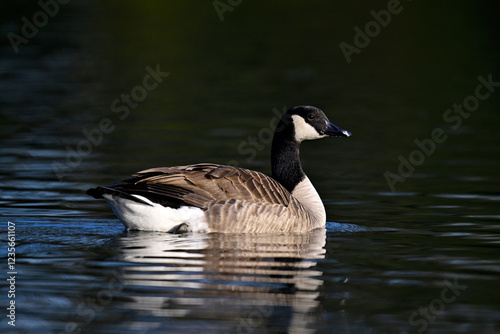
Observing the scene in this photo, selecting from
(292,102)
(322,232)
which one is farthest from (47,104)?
(322,232)

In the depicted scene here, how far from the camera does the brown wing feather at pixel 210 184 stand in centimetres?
1174

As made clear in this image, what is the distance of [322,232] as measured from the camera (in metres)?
12.6

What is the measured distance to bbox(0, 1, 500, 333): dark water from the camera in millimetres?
8453

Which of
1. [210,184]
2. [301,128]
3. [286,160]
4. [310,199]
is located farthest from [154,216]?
[301,128]

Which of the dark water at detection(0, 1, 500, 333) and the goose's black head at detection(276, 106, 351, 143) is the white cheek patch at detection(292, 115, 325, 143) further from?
the dark water at detection(0, 1, 500, 333)

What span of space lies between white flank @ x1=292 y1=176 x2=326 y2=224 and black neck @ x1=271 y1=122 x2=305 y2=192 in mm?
142

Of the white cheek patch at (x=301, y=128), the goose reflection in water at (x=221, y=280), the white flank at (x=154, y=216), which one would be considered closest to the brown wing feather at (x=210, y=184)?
the white flank at (x=154, y=216)

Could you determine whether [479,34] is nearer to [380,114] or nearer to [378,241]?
[380,114]

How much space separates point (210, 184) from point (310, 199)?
68.4 inches

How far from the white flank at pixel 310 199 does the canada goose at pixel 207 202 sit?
0.05 ft

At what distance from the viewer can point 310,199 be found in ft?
42.9

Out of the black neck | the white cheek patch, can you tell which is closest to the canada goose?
the black neck

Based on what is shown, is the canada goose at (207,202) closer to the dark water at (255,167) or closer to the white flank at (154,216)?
the white flank at (154,216)

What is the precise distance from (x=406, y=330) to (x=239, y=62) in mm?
25474
